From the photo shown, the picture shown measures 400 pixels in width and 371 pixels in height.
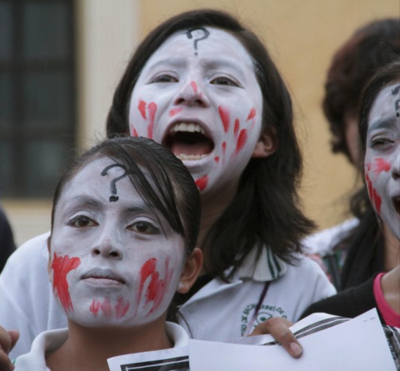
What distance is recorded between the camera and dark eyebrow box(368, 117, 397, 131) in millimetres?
3084

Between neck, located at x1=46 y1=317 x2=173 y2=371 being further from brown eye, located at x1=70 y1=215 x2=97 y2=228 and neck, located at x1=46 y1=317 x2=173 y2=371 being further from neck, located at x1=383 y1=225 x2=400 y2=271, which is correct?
neck, located at x1=383 y1=225 x2=400 y2=271

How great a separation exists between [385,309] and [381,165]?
41 centimetres

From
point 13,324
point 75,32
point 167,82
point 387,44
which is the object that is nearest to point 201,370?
point 13,324

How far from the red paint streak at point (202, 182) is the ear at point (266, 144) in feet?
0.90

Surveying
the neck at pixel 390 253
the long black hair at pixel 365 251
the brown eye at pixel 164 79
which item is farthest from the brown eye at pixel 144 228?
the neck at pixel 390 253

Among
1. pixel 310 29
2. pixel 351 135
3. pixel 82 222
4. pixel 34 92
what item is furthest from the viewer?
pixel 34 92

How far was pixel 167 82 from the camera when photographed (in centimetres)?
349

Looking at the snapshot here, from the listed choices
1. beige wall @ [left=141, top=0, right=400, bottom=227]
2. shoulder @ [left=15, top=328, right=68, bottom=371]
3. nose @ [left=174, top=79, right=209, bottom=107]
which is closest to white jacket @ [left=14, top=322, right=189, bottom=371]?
shoulder @ [left=15, top=328, right=68, bottom=371]

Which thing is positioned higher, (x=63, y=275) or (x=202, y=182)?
(x=202, y=182)

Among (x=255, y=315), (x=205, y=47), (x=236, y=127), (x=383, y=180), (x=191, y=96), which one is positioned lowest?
(x=255, y=315)

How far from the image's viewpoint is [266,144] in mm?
3662

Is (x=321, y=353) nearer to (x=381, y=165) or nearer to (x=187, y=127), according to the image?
(x=381, y=165)

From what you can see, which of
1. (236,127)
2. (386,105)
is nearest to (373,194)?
(386,105)

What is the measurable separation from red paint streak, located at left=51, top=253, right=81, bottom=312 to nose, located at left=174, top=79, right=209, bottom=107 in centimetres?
83
